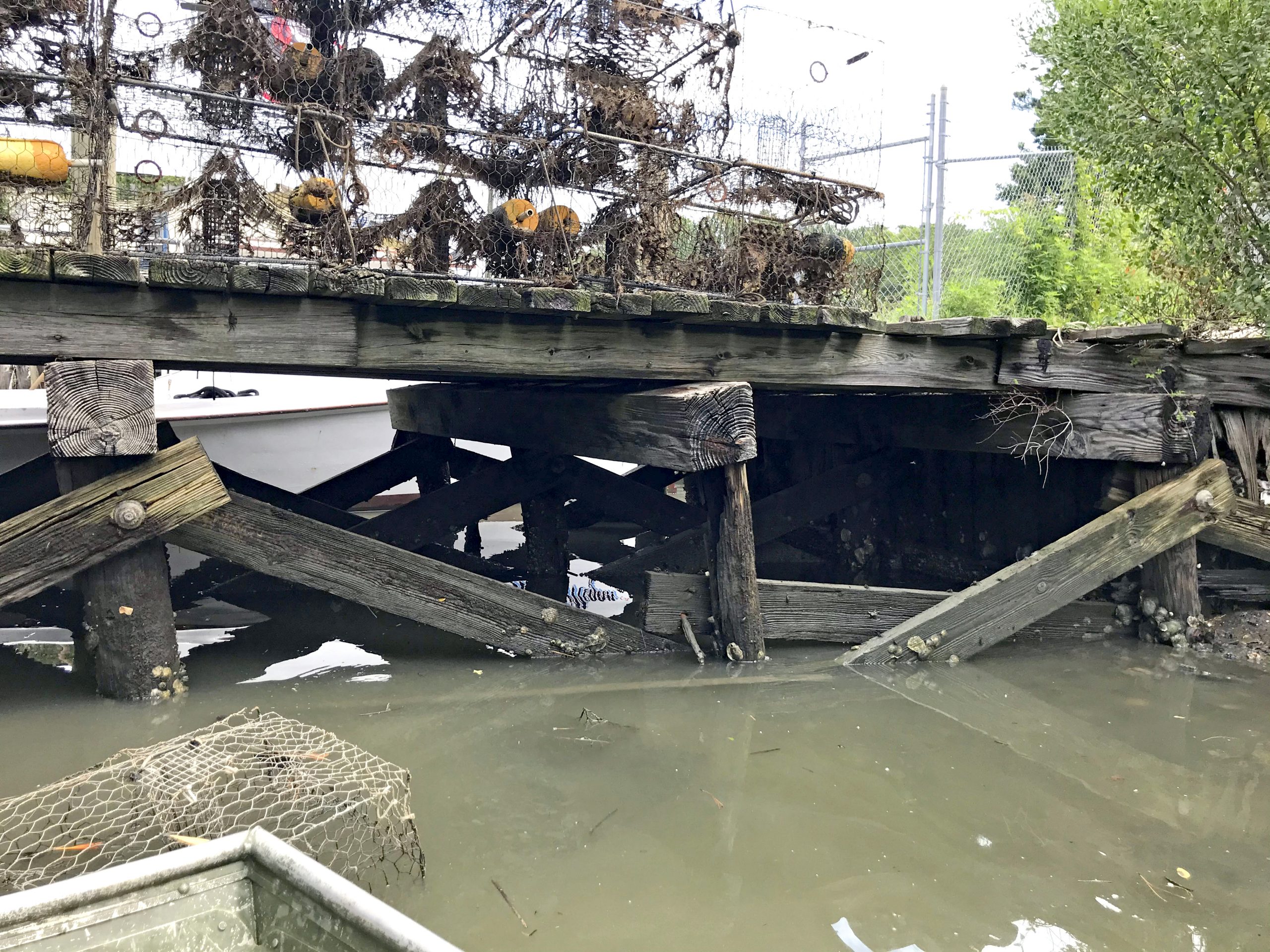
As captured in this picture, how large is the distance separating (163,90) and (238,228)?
574 mm

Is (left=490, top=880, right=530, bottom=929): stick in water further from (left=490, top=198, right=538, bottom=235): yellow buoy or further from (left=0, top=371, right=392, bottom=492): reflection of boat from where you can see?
(left=0, top=371, right=392, bottom=492): reflection of boat

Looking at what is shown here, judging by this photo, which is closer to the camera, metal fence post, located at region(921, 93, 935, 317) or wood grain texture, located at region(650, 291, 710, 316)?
wood grain texture, located at region(650, 291, 710, 316)

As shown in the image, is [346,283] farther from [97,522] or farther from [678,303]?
[678,303]

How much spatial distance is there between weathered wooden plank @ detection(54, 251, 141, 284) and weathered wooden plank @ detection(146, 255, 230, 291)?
0.06 metres

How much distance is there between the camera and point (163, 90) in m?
3.81

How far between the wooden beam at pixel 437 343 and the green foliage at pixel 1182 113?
1.43 meters

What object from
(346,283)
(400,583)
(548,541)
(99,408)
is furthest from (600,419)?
(99,408)

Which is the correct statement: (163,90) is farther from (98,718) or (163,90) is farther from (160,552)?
(98,718)

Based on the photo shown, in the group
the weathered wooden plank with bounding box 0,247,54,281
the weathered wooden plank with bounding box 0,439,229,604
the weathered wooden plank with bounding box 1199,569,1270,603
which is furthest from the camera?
the weathered wooden plank with bounding box 1199,569,1270,603

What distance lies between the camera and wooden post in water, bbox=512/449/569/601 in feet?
20.5

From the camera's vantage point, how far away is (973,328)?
5.10 metres

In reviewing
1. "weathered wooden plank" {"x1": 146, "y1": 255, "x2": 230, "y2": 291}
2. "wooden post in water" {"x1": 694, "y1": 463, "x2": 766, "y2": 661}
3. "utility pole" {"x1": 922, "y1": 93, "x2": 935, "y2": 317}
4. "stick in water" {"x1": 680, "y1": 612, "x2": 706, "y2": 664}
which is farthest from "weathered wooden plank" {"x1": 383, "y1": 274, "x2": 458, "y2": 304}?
"utility pole" {"x1": 922, "y1": 93, "x2": 935, "y2": 317}

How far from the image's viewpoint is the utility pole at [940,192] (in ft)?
28.9

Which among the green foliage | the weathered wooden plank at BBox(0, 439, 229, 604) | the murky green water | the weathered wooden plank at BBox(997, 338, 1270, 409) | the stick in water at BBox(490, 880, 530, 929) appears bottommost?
the murky green water
